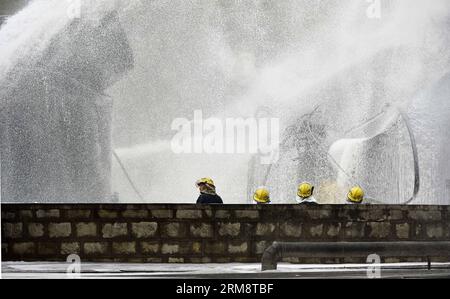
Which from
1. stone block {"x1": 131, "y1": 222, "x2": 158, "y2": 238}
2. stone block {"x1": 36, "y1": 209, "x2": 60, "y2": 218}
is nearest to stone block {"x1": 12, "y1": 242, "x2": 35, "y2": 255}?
stone block {"x1": 36, "y1": 209, "x2": 60, "y2": 218}

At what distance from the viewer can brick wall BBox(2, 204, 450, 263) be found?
41.8 feet

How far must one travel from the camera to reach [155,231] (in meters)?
12.8

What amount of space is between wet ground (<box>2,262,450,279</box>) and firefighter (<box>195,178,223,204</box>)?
145cm

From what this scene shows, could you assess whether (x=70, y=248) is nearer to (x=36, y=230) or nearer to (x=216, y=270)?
(x=36, y=230)

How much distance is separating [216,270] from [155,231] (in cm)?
140

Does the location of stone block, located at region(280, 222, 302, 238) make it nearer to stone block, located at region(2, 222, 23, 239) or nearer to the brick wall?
the brick wall

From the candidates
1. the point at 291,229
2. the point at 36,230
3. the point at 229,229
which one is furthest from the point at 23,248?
the point at 291,229

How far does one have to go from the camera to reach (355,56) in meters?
23.6

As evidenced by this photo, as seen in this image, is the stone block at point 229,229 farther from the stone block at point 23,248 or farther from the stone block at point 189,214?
the stone block at point 23,248

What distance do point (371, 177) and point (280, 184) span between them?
5.78 ft

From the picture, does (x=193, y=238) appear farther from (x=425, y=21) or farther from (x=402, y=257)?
(x=425, y=21)

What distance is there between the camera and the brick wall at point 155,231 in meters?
12.8
